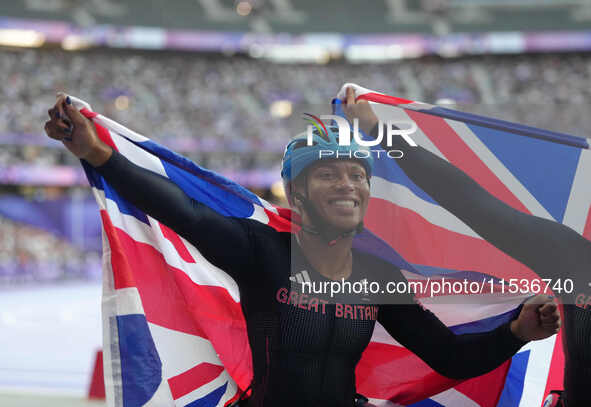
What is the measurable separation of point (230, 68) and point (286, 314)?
2807cm

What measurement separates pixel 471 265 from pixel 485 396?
1.81 ft

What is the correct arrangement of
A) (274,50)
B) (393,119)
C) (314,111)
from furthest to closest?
(274,50) → (393,119) → (314,111)

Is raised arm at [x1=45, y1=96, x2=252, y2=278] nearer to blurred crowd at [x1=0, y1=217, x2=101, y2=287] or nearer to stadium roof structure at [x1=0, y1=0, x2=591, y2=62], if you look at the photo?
blurred crowd at [x1=0, y1=217, x2=101, y2=287]

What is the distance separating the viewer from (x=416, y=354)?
2.38 metres

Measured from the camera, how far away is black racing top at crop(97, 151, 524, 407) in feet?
6.73

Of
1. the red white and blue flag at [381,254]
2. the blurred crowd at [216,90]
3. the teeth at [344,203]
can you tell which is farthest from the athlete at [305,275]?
the blurred crowd at [216,90]

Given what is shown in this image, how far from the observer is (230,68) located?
29234 mm

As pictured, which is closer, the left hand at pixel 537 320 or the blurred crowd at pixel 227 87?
the left hand at pixel 537 320

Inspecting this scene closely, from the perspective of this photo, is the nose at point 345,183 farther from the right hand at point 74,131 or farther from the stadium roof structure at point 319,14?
the stadium roof structure at point 319,14

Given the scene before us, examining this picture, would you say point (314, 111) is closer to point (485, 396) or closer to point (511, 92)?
point (485, 396)

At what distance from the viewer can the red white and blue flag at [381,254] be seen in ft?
7.55

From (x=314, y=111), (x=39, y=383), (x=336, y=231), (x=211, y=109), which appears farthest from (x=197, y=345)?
(x=211, y=109)

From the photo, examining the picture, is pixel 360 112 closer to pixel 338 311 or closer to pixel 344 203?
pixel 344 203

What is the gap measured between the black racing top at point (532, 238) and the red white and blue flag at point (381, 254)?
5 cm
